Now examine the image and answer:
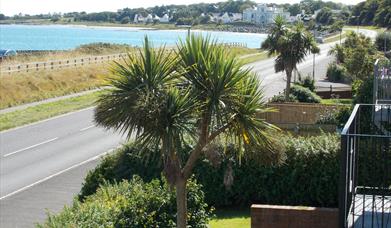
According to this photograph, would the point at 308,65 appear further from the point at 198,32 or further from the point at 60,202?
the point at 198,32

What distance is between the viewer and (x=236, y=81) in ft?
32.0

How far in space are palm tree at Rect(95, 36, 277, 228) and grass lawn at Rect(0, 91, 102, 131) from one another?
78.2 ft

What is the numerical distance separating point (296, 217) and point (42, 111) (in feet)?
89.2

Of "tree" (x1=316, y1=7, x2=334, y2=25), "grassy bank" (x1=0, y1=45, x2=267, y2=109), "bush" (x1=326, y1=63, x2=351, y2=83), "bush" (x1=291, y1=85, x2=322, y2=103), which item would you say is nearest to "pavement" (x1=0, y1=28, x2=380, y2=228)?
"grassy bank" (x1=0, y1=45, x2=267, y2=109)

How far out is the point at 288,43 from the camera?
127 feet

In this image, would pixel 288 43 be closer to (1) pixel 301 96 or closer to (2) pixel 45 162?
(1) pixel 301 96

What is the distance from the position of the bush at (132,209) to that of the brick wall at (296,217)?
1.11 meters

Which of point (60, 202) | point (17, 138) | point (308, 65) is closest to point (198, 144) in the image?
point (60, 202)

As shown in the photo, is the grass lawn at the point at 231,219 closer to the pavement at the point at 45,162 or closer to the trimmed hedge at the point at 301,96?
the pavement at the point at 45,162

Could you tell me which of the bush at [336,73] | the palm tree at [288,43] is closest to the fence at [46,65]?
the palm tree at [288,43]

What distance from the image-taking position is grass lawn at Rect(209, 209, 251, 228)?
48.2 feet

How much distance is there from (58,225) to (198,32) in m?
3.74

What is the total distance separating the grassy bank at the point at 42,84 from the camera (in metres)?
41.4

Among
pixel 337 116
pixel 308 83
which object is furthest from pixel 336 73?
pixel 337 116
